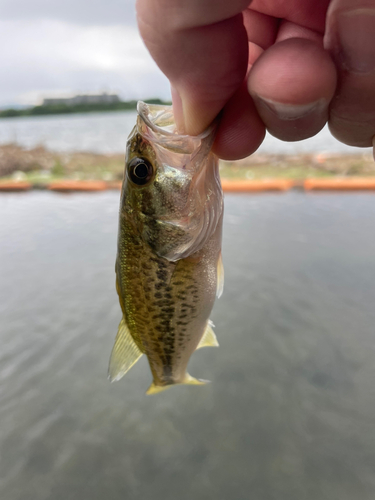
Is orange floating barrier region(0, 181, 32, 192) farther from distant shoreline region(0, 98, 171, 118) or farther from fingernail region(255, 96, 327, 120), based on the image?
distant shoreline region(0, 98, 171, 118)

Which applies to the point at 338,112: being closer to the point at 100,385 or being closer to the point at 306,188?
the point at 100,385

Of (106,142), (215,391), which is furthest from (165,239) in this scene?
(106,142)

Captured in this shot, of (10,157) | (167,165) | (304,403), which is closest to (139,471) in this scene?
(304,403)

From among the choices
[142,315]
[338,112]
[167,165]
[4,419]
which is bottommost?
[4,419]

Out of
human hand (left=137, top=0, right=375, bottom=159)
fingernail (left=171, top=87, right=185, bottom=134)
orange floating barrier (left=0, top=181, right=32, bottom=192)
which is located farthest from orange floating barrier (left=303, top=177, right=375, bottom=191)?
fingernail (left=171, top=87, right=185, bottom=134)

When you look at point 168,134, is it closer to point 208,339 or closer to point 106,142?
point 208,339

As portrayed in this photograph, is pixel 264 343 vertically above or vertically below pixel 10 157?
above

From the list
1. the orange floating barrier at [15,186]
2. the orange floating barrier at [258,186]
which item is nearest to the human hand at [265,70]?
the orange floating barrier at [258,186]
